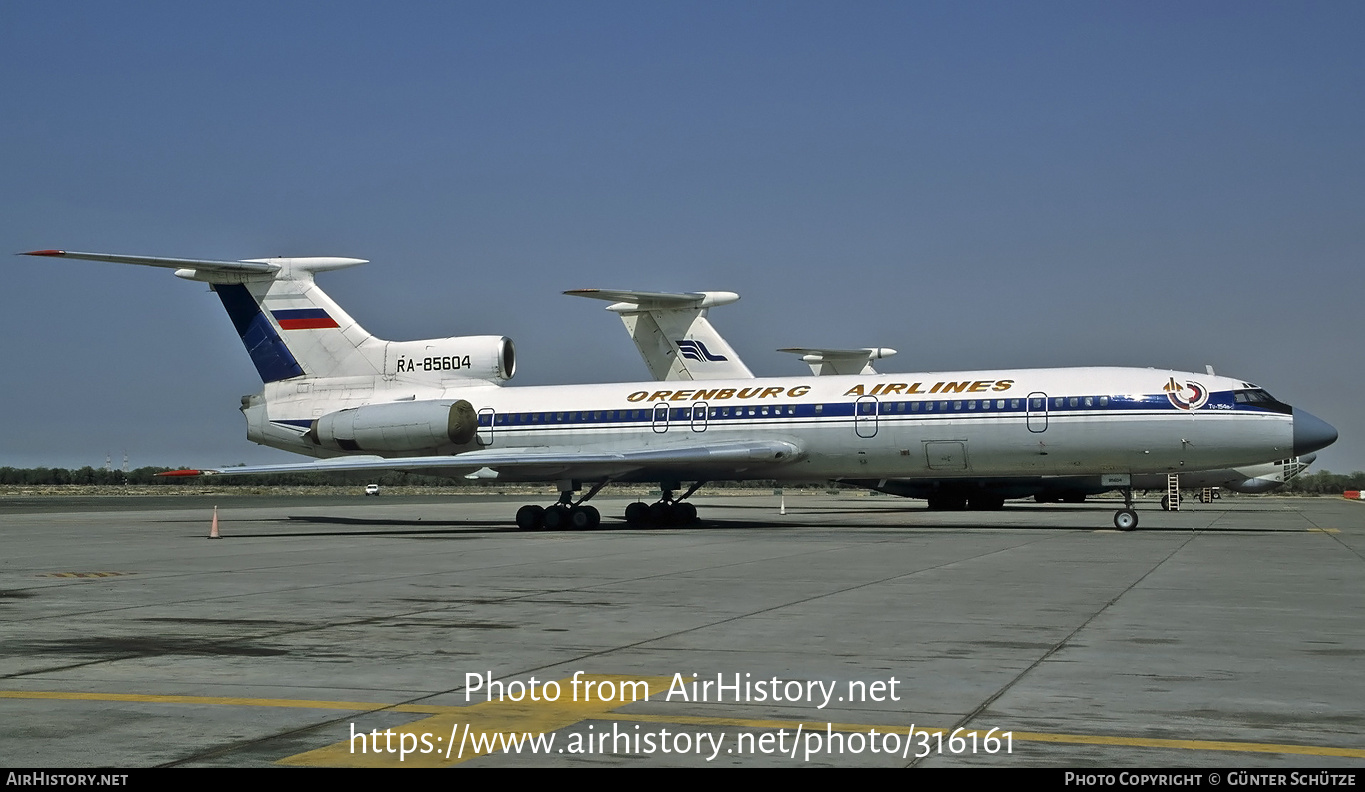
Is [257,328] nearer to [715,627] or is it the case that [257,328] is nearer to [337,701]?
[715,627]

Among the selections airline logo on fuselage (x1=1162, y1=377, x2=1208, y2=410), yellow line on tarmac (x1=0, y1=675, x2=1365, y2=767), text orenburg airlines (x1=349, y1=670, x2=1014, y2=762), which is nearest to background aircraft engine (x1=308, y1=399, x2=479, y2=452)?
airline logo on fuselage (x1=1162, y1=377, x2=1208, y2=410)

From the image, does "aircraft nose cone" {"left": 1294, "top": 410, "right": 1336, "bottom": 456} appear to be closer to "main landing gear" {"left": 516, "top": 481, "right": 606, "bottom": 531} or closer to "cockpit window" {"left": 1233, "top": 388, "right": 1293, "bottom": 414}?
"cockpit window" {"left": 1233, "top": 388, "right": 1293, "bottom": 414}

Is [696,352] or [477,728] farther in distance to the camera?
[696,352]

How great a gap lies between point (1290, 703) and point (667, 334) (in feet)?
119

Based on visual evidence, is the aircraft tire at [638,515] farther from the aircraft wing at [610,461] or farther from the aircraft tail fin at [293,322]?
the aircraft tail fin at [293,322]

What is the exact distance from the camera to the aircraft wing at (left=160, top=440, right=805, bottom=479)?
94.1 ft

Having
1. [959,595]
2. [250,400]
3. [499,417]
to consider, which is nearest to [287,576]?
[959,595]

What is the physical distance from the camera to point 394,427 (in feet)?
99.3

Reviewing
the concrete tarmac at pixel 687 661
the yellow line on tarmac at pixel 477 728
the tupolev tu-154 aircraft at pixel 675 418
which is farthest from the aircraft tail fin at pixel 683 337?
the yellow line on tarmac at pixel 477 728

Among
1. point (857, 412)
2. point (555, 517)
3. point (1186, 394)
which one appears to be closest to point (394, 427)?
point (555, 517)

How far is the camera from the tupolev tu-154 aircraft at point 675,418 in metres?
26.0

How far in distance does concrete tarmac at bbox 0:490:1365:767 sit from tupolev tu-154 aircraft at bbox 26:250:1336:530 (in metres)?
7.64

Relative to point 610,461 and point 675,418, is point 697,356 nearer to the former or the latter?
point 675,418

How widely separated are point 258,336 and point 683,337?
1532 centimetres
